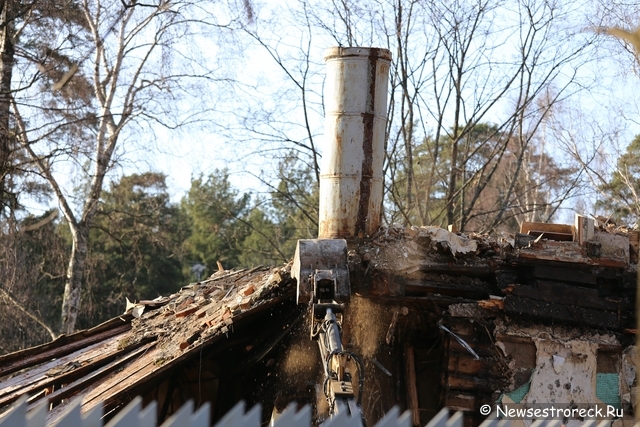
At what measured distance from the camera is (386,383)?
831 centimetres

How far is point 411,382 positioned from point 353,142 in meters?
2.70

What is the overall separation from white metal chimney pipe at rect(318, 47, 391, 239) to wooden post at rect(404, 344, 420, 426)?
54.1 inches

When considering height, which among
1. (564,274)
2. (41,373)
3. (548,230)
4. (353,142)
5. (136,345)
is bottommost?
(41,373)

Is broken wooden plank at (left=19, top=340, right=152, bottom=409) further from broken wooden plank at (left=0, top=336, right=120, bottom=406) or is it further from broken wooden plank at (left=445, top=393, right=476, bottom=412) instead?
broken wooden plank at (left=445, top=393, right=476, bottom=412)

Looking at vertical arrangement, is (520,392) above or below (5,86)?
below

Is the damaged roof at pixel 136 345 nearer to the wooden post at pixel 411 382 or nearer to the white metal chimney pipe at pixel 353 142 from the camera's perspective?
the white metal chimney pipe at pixel 353 142

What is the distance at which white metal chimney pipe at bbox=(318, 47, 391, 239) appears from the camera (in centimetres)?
891

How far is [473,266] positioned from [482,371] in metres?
1.01

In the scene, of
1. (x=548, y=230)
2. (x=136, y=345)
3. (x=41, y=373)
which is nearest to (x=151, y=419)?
(x=548, y=230)

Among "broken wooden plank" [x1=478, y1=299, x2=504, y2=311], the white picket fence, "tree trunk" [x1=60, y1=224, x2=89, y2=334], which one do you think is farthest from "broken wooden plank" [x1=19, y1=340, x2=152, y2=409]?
"tree trunk" [x1=60, y1=224, x2=89, y2=334]

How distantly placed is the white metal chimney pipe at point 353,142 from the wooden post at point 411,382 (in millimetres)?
1375

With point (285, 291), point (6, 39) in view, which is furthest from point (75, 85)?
point (285, 291)

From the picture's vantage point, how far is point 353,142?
29.6ft

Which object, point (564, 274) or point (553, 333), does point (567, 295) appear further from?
point (553, 333)
